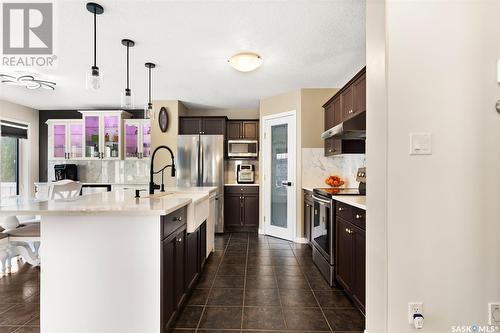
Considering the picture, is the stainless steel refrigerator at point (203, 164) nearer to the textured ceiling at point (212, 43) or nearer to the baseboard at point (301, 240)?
the textured ceiling at point (212, 43)

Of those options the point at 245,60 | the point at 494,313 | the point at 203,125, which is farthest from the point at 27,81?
the point at 494,313

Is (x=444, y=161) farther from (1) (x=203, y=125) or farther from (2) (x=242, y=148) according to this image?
(1) (x=203, y=125)

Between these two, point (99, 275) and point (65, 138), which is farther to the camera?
point (65, 138)

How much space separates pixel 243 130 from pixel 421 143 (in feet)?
13.7

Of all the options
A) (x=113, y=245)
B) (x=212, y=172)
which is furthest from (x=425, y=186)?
(x=212, y=172)

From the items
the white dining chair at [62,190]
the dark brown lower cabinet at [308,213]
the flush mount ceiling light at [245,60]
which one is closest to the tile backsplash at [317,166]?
the dark brown lower cabinet at [308,213]

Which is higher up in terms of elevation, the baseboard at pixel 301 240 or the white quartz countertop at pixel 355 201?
the white quartz countertop at pixel 355 201

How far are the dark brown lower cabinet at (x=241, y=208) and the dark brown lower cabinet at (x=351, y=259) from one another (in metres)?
2.65

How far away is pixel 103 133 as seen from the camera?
17.2 ft

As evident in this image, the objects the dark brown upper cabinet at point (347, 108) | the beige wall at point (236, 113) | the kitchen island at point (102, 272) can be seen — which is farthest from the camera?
the beige wall at point (236, 113)

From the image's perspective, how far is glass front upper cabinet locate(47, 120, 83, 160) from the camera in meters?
5.37

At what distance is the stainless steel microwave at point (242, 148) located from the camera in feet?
17.1

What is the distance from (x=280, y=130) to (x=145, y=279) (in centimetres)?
356

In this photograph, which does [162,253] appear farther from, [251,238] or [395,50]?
[251,238]
